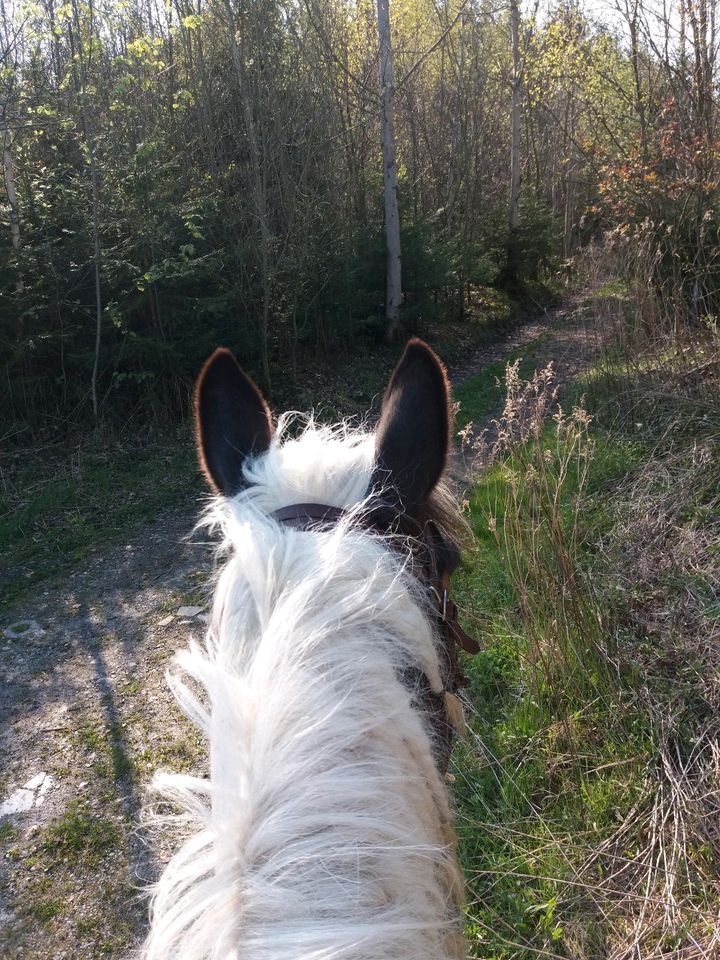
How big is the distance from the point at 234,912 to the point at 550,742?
2.21 meters

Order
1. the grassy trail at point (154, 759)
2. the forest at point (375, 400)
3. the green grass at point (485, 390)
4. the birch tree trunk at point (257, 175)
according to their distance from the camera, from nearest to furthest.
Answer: the grassy trail at point (154, 759) < the forest at point (375, 400) < the green grass at point (485, 390) < the birch tree trunk at point (257, 175)

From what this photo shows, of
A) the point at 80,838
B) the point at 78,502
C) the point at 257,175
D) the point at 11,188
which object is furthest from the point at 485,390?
the point at 80,838

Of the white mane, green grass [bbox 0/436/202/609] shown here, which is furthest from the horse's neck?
green grass [bbox 0/436/202/609]

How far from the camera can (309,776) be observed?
0.91m

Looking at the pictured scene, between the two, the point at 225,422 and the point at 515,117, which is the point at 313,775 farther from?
the point at 515,117

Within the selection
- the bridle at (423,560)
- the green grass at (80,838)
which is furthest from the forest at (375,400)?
the bridle at (423,560)

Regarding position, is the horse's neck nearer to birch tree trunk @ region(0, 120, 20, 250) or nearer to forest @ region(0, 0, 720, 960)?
forest @ region(0, 0, 720, 960)

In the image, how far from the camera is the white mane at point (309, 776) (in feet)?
2.68

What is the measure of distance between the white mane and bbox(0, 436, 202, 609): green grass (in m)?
4.74

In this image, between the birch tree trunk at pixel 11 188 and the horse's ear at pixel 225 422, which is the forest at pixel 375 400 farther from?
the horse's ear at pixel 225 422

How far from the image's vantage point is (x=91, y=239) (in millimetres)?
7504

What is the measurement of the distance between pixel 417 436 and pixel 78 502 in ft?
19.2

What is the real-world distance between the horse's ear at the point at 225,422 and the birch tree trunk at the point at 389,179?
9.76 meters

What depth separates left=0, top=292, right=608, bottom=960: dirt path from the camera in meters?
2.75
